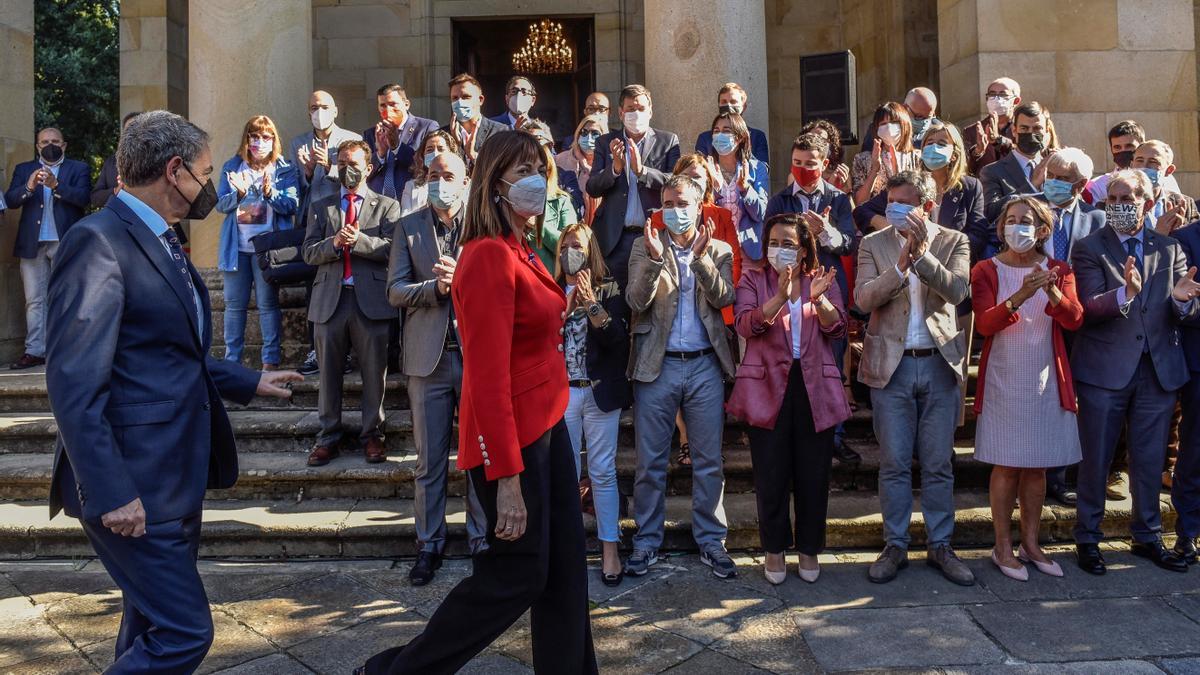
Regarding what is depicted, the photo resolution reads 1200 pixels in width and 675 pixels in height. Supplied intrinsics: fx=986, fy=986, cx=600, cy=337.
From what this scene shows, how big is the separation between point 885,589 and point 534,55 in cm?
1117

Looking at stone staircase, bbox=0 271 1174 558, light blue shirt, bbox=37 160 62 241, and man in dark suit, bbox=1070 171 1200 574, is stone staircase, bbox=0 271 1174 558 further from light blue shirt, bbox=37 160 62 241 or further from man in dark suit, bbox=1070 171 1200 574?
light blue shirt, bbox=37 160 62 241

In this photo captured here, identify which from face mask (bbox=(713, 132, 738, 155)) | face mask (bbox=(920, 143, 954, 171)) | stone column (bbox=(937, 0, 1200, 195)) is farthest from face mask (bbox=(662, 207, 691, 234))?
stone column (bbox=(937, 0, 1200, 195))

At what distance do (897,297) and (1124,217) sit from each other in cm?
141

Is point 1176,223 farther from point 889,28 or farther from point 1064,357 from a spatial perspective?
point 889,28

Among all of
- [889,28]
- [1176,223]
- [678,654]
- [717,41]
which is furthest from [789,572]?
[889,28]

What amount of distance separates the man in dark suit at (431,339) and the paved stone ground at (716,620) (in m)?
0.37

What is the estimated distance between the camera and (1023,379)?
221 inches

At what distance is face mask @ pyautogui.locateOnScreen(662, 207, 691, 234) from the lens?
5539 mm

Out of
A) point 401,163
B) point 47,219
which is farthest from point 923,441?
point 47,219

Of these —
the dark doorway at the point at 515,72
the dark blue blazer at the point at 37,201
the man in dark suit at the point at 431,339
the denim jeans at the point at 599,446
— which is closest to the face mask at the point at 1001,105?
the denim jeans at the point at 599,446

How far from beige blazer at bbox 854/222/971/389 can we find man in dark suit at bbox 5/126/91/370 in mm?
7948

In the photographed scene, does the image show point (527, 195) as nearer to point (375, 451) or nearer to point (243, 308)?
point (375, 451)

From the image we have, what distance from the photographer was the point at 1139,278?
5.50 meters

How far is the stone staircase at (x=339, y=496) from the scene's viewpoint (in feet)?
19.3
